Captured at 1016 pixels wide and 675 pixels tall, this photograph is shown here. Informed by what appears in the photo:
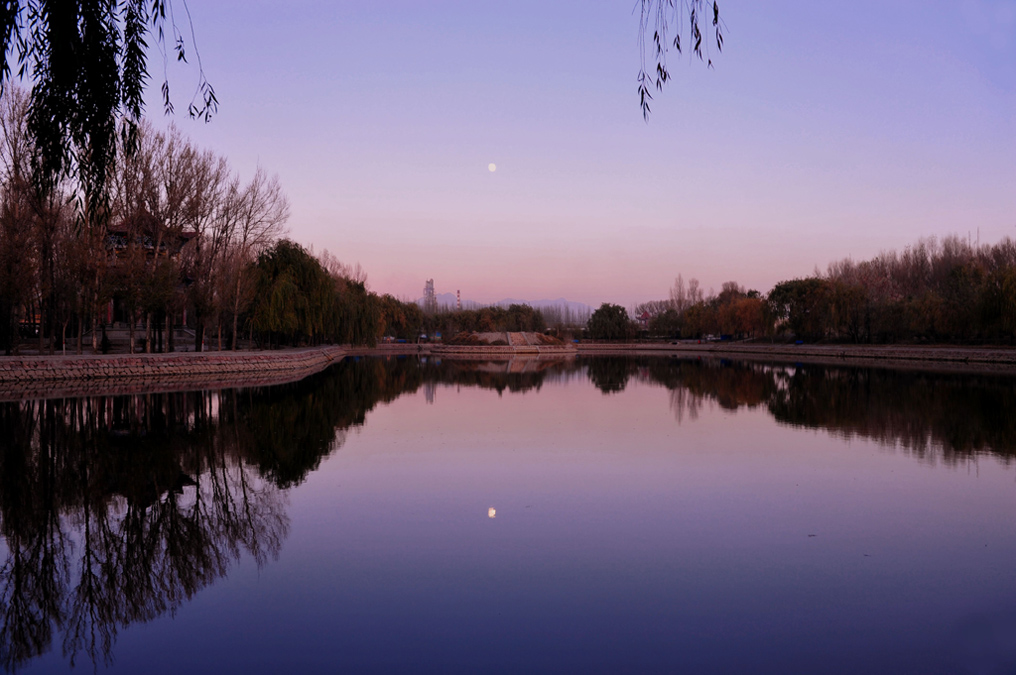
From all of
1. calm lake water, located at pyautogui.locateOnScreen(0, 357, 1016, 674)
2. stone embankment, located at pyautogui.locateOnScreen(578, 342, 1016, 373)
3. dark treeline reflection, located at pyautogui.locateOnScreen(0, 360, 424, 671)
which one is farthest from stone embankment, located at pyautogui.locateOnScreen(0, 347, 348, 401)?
stone embankment, located at pyautogui.locateOnScreen(578, 342, 1016, 373)

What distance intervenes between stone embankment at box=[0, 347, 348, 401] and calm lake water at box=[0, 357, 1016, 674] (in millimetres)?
7179

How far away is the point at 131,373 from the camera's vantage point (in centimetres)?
2280

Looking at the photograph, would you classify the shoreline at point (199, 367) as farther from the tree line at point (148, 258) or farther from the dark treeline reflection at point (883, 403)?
the dark treeline reflection at point (883, 403)

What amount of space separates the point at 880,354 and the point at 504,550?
143ft

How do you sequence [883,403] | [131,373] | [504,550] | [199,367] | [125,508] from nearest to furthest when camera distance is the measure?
[504,550] → [125,508] → [883,403] → [131,373] → [199,367]

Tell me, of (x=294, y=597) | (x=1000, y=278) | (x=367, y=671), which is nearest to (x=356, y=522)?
(x=294, y=597)

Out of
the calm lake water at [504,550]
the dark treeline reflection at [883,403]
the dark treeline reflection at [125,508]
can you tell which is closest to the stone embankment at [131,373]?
the dark treeline reflection at [125,508]

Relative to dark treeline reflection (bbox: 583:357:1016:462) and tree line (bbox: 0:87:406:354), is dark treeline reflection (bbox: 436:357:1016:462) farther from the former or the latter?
tree line (bbox: 0:87:406:354)

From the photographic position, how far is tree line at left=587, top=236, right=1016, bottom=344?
128 feet

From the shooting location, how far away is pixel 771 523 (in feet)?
21.5

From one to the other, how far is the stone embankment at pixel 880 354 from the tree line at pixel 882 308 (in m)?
1.71

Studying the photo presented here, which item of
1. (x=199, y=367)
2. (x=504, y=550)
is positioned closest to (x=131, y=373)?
(x=199, y=367)

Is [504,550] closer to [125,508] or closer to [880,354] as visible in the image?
[125,508]

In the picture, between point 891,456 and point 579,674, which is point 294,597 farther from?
point 891,456
